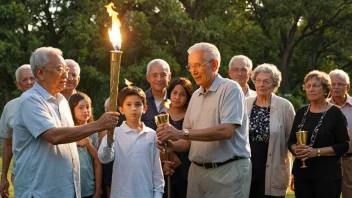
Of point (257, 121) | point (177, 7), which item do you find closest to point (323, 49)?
point (177, 7)

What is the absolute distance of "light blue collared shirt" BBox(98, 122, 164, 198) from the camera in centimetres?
608

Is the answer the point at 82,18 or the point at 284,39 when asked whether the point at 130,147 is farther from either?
the point at 284,39

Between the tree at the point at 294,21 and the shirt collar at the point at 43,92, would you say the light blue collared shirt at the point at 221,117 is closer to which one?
the shirt collar at the point at 43,92

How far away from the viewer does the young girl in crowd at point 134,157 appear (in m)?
6.08

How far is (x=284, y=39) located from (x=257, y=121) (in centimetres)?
3040

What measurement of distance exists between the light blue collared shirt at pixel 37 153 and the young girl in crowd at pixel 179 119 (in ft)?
6.47

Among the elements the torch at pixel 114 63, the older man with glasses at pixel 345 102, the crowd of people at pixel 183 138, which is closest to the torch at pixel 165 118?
the crowd of people at pixel 183 138

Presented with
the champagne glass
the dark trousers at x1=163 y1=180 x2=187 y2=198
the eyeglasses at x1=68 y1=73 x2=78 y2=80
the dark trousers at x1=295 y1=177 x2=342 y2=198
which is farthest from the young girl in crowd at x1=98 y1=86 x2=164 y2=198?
the dark trousers at x1=295 y1=177 x2=342 y2=198

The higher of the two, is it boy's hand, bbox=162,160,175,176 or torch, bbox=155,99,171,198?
torch, bbox=155,99,171,198

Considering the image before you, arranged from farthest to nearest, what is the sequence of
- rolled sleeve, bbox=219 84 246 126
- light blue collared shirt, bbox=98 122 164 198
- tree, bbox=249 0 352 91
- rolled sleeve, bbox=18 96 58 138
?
tree, bbox=249 0 352 91
light blue collared shirt, bbox=98 122 164 198
rolled sleeve, bbox=219 84 246 126
rolled sleeve, bbox=18 96 58 138

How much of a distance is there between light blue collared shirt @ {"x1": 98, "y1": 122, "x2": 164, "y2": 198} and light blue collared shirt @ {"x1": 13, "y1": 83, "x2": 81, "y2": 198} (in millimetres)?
876

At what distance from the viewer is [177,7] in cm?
3011

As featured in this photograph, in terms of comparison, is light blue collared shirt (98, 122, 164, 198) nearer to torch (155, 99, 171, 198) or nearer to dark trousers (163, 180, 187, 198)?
torch (155, 99, 171, 198)

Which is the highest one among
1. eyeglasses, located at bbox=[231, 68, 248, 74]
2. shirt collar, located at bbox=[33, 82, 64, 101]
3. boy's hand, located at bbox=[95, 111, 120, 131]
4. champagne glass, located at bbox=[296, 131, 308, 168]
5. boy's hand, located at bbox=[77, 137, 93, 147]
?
eyeglasses, located at bbox=[231, 68, 248, 74]
